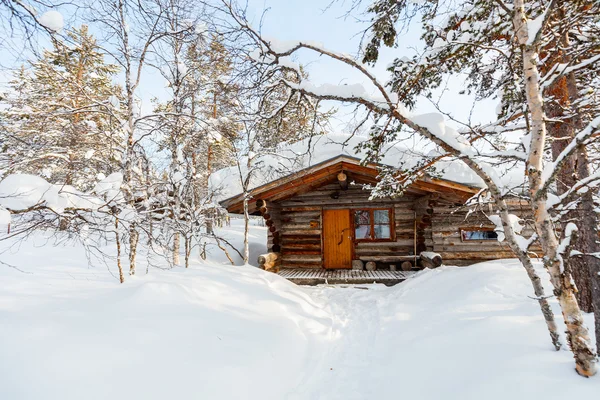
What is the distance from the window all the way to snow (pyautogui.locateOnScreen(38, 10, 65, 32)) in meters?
9.55

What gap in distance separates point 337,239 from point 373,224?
1.53 m

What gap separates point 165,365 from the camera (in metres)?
2.93

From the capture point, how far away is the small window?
9.41 m

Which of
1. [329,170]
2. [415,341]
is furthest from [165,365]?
[329,170]

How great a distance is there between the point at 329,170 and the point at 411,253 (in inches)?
176

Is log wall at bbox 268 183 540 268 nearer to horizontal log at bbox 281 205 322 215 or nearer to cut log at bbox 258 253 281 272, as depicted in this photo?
horizontal log at bbox 281 205 322 215

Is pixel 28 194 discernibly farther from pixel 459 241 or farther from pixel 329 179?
pixel 459 241

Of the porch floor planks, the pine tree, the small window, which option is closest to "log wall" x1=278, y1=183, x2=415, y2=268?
the porch floor planks

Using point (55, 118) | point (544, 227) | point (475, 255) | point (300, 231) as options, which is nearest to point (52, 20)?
point (55, 118)

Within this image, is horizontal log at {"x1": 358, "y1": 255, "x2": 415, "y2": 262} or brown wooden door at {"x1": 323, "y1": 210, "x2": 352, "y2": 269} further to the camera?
brown wooden door at {"x1": 323, "y1": 210, "x2": 352, "y2": 269}

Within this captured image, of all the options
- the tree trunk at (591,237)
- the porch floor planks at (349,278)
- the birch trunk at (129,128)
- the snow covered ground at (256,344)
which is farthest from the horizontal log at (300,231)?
the tree trunk at (591,237)

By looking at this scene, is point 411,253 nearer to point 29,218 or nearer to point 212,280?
point 212,280

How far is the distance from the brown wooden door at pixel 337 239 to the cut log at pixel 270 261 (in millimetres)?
1897

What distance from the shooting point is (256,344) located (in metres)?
3.78
